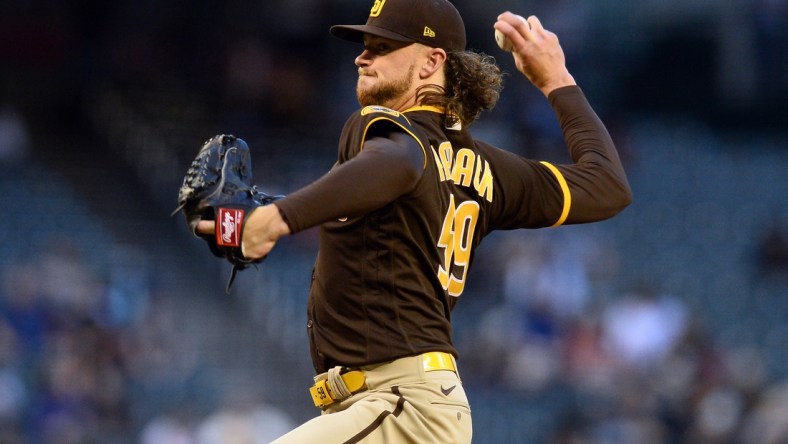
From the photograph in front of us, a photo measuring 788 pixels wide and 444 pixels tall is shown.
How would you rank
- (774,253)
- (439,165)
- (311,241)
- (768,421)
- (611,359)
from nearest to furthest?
(439,165) → (768,421) → (611,359) → (311,241) → (774,253)

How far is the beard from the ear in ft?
0.11

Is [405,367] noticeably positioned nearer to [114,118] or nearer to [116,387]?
[116,387]

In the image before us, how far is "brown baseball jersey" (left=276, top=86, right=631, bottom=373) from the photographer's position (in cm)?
268

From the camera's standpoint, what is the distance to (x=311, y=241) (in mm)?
10570

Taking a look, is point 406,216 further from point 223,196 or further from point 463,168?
point 223,196

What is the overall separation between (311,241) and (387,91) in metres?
7.43

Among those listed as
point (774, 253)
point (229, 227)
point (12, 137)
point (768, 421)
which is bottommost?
point (768, 421)

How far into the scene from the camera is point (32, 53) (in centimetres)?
1283

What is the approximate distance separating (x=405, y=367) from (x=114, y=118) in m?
9.89

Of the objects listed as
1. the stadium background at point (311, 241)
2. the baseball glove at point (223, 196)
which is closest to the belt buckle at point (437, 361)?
the baseball glove at point (223, 196)

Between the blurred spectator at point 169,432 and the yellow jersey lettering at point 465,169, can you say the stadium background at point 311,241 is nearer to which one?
the blurred spectator at point 169,432

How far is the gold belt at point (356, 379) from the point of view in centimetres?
304

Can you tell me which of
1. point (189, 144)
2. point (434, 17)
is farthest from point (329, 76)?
point (434, 17)

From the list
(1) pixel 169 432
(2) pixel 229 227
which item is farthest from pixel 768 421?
(2) pixel 229 227
